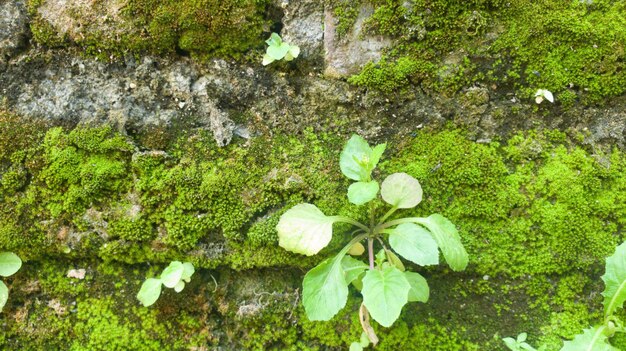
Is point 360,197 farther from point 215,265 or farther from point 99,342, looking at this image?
point 99,342

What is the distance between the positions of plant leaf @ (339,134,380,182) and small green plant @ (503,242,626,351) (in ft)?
3.25

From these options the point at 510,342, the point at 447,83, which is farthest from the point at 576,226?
the point at 447,83

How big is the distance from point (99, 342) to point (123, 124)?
987mm

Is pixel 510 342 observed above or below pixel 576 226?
below

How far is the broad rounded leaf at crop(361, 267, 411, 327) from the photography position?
1.67m

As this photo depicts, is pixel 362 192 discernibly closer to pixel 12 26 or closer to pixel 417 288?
pixel 417 288

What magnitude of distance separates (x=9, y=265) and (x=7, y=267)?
0.01 metres

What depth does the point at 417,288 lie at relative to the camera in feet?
6.36

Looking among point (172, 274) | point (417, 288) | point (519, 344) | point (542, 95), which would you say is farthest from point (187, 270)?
point (542, 95)

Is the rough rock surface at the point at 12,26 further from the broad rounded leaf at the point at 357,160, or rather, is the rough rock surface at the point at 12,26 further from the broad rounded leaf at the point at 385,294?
the broad rounded leaf at the point at 385,294

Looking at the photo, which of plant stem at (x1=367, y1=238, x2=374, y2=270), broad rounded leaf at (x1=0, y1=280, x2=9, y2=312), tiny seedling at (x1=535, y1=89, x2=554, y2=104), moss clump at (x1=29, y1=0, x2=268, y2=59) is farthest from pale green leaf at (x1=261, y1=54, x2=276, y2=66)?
broad rounded leaf at (x1=0, y1=280, x2=9, y2=312)

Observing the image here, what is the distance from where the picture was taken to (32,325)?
2.23m

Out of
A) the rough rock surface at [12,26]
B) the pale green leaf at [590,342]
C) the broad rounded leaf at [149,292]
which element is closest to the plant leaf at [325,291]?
the broad rounded leaf at [149,292]

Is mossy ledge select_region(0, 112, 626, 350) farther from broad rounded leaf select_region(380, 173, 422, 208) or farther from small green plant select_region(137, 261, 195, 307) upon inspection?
broad rounded leaf select_region(380, 173, 422, 208)
